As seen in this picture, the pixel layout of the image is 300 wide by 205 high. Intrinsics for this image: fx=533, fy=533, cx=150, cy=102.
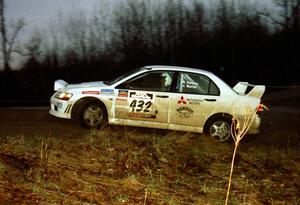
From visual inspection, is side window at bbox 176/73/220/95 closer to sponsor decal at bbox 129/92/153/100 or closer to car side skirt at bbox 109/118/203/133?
sponsor decal at bbox 129/92/153/100

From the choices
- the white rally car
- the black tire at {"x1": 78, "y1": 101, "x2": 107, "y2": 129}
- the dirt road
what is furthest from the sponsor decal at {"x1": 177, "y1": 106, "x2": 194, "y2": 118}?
the dirt road

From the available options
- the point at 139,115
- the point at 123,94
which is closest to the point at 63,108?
the point at 123,94

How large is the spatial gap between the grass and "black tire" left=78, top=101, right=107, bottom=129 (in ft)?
3.28

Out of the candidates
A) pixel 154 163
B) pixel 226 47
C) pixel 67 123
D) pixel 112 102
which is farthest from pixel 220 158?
pixel 226 47

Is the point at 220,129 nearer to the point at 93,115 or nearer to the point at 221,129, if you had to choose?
the point at 221,129

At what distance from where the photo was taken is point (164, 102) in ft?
35.7

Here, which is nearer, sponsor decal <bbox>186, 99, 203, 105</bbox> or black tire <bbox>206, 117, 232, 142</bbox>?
sponsor decal <bbox>186, 99, 203, 105</bbox>

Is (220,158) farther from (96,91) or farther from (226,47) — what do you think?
(226,47)

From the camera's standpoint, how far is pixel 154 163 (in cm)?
806

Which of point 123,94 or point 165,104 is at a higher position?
point 123,94

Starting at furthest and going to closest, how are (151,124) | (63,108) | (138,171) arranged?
(63,108)
(151,124)
(138,171)

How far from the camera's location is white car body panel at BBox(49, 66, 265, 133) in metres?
10.9

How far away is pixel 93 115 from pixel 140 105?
1.02 metres

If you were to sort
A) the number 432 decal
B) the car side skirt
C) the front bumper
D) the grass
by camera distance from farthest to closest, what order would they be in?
the front bumper < the car side skirt < the number 432 decal < the grass
